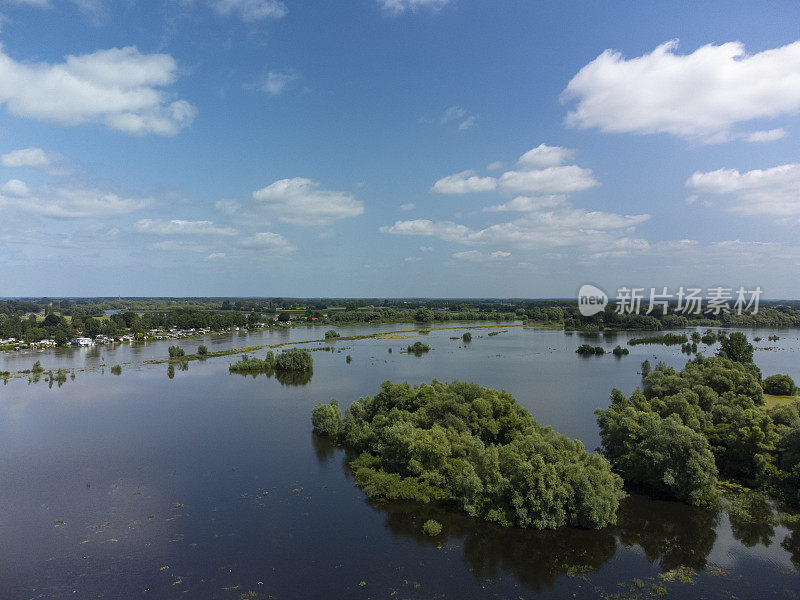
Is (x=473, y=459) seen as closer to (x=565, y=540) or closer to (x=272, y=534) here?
(x=565, y=540)

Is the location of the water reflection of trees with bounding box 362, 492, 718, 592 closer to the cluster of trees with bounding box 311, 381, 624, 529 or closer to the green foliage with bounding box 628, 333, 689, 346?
the cluster of trees with bounding box 311, 381, 624, 529

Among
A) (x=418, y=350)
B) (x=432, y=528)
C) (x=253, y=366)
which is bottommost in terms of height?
(x=432, y=528)

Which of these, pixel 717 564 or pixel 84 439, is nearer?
pixel 717 564

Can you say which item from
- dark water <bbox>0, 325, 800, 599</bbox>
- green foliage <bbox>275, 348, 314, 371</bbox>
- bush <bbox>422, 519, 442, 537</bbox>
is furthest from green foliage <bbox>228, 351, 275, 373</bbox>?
bush <bbox>422, 519, 442, 537</bbox>

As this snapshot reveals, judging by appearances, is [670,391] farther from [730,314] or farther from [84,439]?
[730,314]

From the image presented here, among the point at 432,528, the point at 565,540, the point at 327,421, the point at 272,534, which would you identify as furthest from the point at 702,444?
the point at 327,421

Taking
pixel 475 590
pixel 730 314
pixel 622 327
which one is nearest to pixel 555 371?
pixel 475 590
